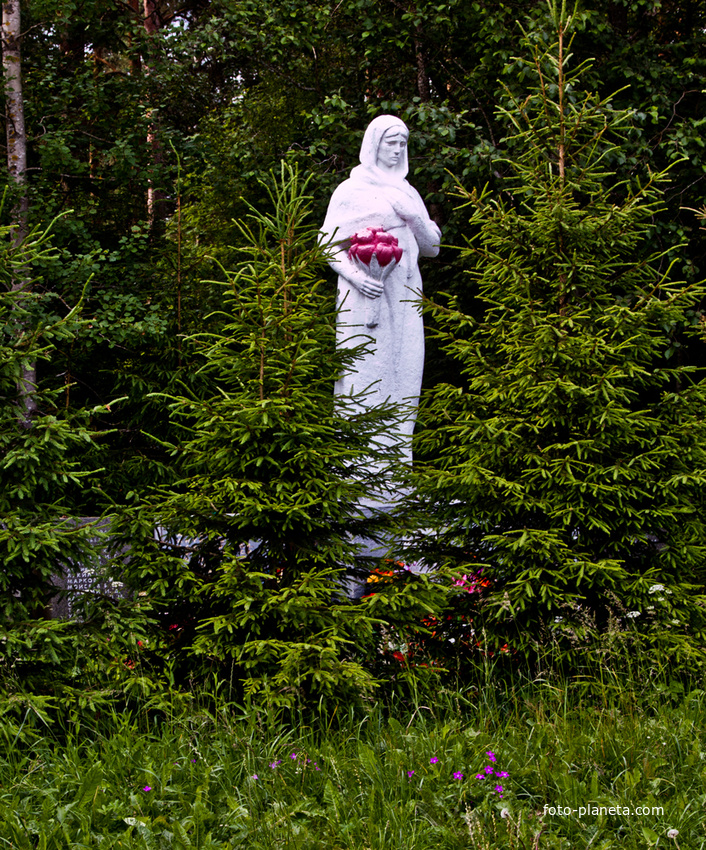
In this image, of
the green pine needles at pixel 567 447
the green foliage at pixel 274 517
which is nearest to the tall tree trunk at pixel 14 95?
the green foliage at pixel 274 517

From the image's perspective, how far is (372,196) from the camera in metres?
6.48

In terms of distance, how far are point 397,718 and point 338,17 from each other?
10293 mm

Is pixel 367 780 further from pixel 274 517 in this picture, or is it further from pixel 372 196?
pixel 372 196

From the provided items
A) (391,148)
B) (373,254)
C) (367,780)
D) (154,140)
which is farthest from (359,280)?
(154,140)

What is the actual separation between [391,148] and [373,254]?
38.4 inches

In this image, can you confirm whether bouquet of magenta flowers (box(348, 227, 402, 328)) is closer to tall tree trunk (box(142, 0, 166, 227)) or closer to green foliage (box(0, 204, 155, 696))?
green foliage (box(0, 204, 155, 696))

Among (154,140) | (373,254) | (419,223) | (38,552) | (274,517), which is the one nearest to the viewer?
(38,552)

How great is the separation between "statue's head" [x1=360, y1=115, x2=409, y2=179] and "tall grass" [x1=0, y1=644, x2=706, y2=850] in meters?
4.48

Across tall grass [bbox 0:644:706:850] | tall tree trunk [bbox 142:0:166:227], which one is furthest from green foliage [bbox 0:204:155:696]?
tall tree trunk [bbox 142:0:166:227]

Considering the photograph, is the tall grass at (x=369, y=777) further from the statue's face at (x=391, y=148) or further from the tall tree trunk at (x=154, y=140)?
the tall tree trunk at (x=154, y=140)

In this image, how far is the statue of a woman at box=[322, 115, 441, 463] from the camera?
6465 millimetres

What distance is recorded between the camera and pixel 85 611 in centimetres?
353

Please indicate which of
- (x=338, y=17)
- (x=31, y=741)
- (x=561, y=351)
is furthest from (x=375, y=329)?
Result: (x=338, y=17)

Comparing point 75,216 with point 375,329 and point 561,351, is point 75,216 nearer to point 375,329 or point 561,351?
point 375,329
